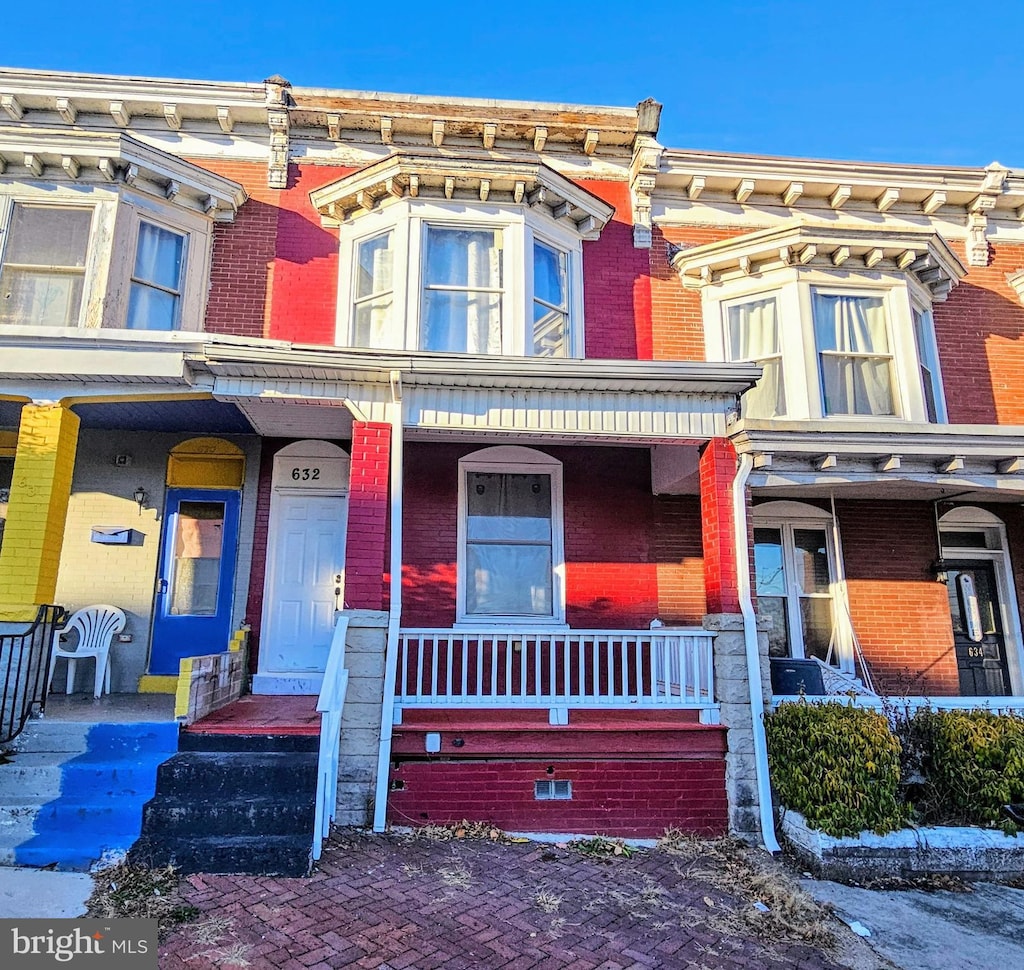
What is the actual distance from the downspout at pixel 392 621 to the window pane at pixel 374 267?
261 cm

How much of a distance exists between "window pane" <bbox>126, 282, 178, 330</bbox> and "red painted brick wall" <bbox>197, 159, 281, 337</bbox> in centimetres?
42

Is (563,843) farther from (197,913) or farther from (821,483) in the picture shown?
(821,483)

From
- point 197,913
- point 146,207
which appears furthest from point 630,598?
point 146,207

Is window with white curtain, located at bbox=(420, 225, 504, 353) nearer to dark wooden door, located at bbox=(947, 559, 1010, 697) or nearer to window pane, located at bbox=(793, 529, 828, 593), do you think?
window pane, located at bbox=(793, 529, 828, 593)

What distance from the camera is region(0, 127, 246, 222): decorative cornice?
7.61 m

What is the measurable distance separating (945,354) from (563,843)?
8.11 m

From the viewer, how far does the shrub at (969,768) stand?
5668mm

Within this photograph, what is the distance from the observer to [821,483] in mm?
7066

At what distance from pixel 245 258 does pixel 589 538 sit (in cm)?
556

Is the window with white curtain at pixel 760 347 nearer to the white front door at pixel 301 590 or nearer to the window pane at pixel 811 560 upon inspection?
the window pane at pixel 811 560

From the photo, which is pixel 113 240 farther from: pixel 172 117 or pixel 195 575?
pixel 195 575

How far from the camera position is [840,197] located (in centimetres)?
952

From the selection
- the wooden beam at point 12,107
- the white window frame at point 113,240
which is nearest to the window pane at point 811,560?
the white window frame at point 113,240

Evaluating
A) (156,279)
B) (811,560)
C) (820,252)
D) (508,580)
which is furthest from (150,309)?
(811,560)
